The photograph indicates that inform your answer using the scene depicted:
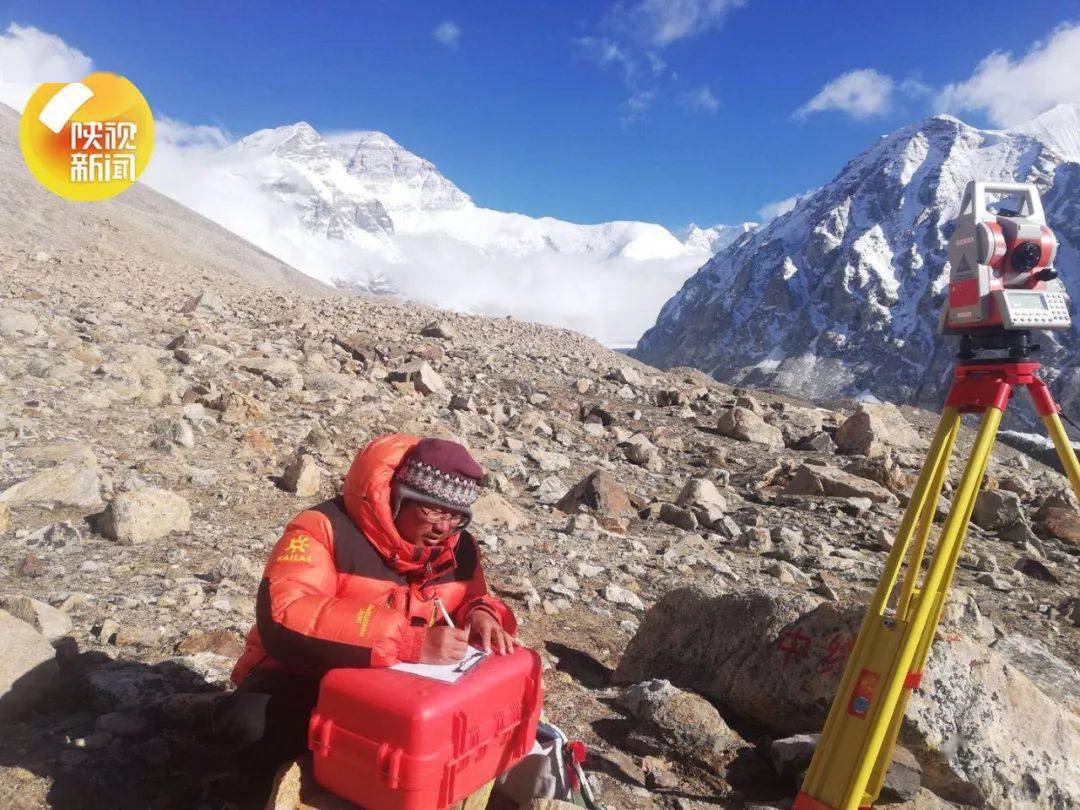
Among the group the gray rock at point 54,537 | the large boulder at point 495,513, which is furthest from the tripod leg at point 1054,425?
the gray rock at point 54,537

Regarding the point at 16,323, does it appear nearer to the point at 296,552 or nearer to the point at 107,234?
the point at 296,552

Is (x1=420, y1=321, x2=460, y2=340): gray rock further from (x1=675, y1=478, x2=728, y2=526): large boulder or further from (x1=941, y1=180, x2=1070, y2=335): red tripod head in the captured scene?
(x1=941, y1=180, x2=1070, y2=335): red tripod head

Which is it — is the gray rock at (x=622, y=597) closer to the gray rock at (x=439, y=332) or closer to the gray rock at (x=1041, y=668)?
the gray rock at (x=1041, y=668)

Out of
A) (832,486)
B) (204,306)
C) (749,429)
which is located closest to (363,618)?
(832,486)

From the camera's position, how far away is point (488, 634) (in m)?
2.88

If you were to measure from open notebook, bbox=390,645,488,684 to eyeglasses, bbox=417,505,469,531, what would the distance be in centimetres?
55

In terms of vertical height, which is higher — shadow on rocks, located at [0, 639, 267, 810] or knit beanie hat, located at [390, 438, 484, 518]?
knit beanie hat, located at [390, 438, 484, 518]

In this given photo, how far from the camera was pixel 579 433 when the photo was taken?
11.9 m

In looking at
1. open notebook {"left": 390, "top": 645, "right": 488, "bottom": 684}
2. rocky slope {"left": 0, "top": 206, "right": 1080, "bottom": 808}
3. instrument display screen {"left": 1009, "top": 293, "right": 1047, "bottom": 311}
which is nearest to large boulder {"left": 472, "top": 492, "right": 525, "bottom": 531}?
rocky slope {"left": 0, "top": 206, "right": 1080, "bottom": 808}

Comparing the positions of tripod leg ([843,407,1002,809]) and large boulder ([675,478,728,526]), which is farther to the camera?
large boulder ([675,478,728,526])

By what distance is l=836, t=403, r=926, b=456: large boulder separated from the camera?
1278cm

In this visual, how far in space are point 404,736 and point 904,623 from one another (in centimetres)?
191

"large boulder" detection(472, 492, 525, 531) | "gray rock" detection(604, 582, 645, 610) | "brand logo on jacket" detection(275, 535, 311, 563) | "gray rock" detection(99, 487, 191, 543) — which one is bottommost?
"gray rock" detection(99, 487, 191, 543)

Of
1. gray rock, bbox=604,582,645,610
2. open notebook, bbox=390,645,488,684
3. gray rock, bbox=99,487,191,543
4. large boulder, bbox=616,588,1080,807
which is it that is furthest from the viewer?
gray rock, bbox=604,582,645,610
